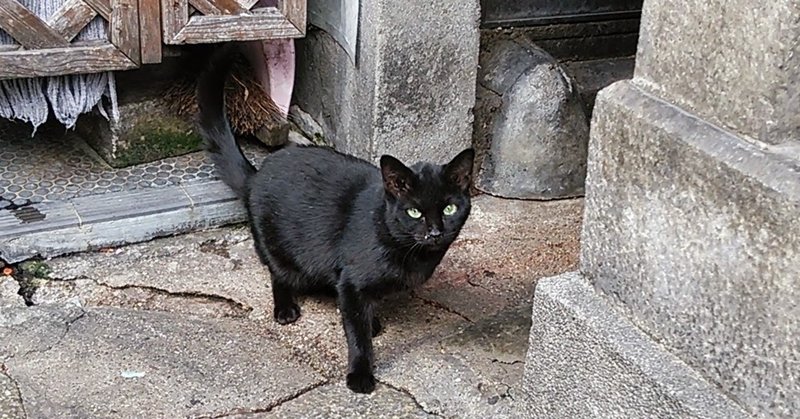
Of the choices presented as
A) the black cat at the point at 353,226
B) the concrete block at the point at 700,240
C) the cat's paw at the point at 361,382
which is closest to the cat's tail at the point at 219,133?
the black cat at the point at 353,226

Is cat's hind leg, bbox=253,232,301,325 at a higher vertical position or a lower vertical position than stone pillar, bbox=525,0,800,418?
lower

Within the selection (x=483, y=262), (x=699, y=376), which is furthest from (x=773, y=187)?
(x=483, y=262)

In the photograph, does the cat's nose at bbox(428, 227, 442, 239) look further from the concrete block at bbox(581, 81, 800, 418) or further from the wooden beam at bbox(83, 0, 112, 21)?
the wooden beam at bbox(83, 0, 112, 21)

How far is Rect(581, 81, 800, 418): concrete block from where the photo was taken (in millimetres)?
1699

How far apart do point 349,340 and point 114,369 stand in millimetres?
655

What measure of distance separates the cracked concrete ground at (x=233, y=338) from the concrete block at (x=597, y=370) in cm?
34

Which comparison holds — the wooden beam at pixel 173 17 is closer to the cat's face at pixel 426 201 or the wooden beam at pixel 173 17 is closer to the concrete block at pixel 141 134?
the concrete block at pixel 141 134

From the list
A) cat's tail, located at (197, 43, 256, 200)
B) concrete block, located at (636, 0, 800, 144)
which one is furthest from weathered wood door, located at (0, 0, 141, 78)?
concrete block, located at (636, 0, 800, 144)

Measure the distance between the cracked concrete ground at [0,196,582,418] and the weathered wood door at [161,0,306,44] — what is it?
70 centimetres

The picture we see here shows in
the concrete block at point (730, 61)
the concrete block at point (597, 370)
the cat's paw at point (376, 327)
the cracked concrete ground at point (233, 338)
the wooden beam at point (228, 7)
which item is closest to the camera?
the concrete block at point (730, 61)

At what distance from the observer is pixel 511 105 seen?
12.5 feet

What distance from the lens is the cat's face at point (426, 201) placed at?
264 centimetres

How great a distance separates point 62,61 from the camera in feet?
10.5

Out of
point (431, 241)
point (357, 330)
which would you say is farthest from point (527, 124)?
point (357, 330)
